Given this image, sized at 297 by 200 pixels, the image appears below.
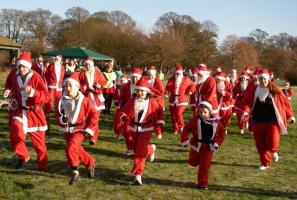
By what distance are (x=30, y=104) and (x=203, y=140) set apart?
2.87 m

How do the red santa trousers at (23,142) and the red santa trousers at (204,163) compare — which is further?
Answer: the red santa trousers at (23,142)

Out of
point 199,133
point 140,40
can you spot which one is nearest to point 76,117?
point 199,133

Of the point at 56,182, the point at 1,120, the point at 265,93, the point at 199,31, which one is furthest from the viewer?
the point at 199,31

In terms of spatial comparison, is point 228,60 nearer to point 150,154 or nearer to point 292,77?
point 292,77

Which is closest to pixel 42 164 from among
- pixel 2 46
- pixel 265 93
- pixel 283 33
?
pixel 265 93

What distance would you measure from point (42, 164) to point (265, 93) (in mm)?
4025

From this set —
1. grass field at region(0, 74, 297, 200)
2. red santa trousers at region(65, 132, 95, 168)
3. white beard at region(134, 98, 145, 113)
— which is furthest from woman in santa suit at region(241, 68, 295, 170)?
red santa trousers at region(65, 132, 95, 168)

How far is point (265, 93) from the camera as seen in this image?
26.0 ft

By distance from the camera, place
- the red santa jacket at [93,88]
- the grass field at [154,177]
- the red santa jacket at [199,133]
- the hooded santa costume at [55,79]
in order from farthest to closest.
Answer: the hooded santa costume at [55,79], the red santa jacket at [93,88], the red santa jacket at [199,133], the grass field at [154,177]

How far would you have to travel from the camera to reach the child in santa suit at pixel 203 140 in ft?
22.1

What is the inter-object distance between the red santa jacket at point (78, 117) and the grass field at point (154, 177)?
32.1 inches

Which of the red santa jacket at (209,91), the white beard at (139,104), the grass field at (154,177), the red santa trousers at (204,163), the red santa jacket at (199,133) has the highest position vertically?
the red santa jacket at (209,91)

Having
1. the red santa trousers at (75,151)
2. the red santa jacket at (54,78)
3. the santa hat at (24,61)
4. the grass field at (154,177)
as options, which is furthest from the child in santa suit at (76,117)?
the red santa jacket at (54,78)

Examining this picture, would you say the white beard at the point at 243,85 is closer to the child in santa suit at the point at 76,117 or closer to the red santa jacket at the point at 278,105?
the red santa jacket at the point at 278,105
